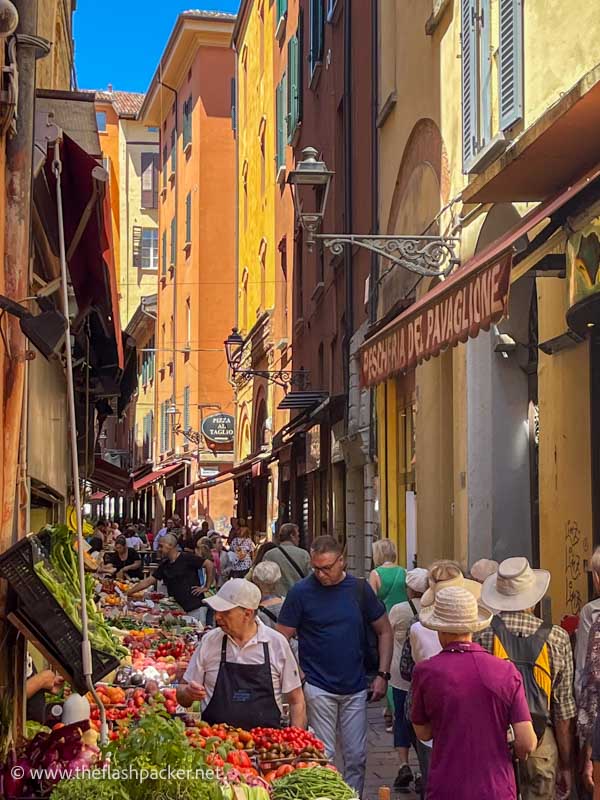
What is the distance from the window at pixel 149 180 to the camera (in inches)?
2383

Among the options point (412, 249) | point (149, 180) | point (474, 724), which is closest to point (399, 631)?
point (474, 724)

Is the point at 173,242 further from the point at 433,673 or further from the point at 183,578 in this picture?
Result: the point at 433,673

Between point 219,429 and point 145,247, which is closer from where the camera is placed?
point 219,429

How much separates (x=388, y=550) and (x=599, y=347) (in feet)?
9.25

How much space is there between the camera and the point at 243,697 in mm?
7211

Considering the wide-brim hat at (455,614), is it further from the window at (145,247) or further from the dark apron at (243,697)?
the window at (145,247)

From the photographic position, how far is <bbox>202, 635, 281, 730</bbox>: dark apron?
23.5 ft

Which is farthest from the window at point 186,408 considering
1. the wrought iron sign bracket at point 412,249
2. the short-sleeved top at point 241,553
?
the wrought iron sign bracket at point 412,249

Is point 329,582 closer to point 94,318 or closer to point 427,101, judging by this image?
point 94,318

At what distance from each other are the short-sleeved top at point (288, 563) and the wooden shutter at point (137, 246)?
49.8m

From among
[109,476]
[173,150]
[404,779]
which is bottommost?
[404,779]

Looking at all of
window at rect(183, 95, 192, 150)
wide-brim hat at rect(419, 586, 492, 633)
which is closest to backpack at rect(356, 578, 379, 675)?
wide-brim hat at rect(419, 586, 492, 633)

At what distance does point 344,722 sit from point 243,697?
1502 millimetres

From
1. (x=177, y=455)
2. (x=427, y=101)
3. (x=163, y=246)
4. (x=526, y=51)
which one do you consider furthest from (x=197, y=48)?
(x=526, y=51)
